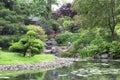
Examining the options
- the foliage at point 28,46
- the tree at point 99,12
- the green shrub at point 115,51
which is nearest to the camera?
the foliage at point 28,46

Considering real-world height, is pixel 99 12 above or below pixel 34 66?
above

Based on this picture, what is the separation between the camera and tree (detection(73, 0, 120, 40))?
105 feet

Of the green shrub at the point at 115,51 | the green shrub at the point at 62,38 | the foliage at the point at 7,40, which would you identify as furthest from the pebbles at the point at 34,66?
the green shrub at the point at 62,38

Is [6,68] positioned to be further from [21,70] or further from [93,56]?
[93,56]

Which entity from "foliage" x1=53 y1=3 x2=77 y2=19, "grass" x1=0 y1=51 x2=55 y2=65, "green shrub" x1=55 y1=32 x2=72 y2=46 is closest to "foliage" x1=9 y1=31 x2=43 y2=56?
"grass" x1=0 y1=51 x2=55 y2=65

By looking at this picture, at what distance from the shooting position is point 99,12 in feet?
105

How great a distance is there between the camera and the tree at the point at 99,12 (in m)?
32.0

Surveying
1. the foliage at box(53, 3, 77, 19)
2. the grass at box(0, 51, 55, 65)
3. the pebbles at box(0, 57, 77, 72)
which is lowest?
the pebbles at box(0, 57, 77, 72)

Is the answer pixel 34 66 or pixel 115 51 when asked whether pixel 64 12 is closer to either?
pixel 115 51

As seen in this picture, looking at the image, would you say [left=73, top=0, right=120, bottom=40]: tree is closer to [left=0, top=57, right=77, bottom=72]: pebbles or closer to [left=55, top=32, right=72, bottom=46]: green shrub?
[left=55, top=32, right=72, bottom=46]: green shrub

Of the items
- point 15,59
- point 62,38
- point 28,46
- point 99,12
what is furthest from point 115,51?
point 62,38

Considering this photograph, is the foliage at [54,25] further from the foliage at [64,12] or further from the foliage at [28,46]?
the foliage at [28,46]

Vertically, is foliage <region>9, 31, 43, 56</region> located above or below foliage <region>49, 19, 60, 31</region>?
below

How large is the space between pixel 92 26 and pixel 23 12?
23.2 ft
